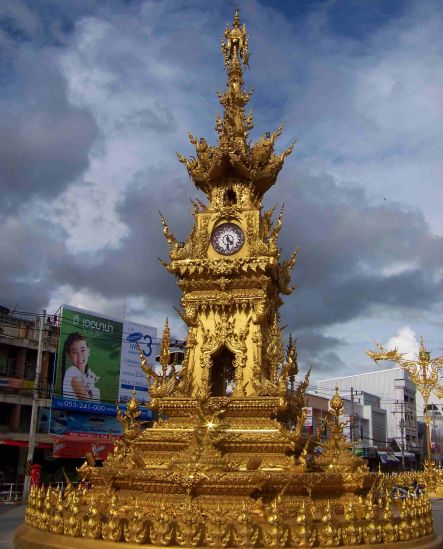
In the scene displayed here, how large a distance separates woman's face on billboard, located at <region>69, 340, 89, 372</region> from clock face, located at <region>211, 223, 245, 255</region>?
94.0 ft

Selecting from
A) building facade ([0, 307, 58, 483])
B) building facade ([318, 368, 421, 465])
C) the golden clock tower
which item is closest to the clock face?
the golden clock tower

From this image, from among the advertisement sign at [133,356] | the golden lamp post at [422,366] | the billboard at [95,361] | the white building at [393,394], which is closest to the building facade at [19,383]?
the billboard at [95,361]

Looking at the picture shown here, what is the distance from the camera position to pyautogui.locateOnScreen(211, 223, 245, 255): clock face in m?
17.1

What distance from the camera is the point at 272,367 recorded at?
15773mm

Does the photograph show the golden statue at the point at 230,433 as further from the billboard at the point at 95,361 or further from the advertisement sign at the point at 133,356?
the advertisement sign at the point at 133,356

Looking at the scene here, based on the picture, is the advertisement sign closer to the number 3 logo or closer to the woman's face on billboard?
the number 3 logo

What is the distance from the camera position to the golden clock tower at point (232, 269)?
16031 mm

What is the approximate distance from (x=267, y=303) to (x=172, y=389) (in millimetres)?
3548

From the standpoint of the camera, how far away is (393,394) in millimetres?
85312

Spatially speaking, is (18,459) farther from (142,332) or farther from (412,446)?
(412,446)

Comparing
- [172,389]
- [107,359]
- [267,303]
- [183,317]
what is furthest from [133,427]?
[107,359]

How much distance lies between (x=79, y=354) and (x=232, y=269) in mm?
29748

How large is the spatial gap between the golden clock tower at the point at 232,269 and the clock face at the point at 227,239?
0.03m

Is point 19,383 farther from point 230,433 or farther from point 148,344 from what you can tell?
point 230,433
